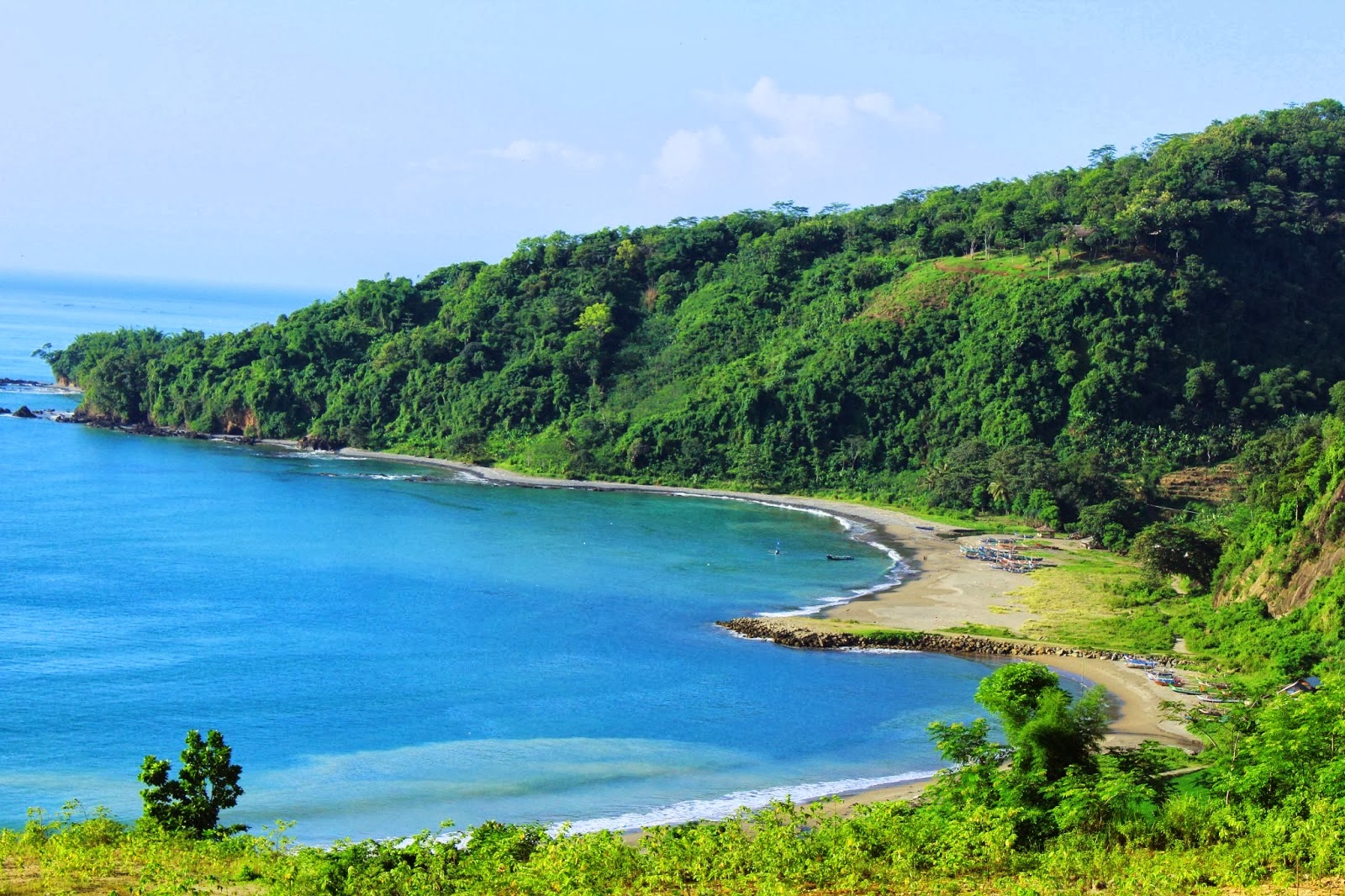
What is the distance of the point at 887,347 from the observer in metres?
98.4

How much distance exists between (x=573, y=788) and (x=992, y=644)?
21660 millimetres

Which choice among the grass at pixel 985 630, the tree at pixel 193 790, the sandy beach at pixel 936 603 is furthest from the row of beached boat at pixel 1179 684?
the tree at pixel 193 790

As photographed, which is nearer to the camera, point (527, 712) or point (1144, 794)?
point (1144, 794)

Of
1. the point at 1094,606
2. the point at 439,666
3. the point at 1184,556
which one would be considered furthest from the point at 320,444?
the point at 1184,556

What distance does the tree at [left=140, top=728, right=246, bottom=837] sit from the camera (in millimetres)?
27453

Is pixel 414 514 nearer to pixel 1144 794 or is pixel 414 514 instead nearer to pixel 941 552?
pixel 941 552

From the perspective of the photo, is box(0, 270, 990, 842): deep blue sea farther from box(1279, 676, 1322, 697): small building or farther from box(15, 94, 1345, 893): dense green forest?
box(1279, 676, 1322, 697): small building

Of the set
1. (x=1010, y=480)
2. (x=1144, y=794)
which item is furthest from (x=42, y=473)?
(x=1144, y=794)

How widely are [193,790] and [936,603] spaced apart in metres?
38.9

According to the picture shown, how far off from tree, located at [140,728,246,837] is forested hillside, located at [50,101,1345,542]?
5507cm

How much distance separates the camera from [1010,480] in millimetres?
82250

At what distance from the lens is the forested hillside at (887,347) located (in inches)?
3447

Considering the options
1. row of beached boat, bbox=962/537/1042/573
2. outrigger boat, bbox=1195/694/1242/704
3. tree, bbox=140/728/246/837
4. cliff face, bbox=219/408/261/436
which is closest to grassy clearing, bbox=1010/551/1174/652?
row of beached boat, bbox=962/537/1042/573

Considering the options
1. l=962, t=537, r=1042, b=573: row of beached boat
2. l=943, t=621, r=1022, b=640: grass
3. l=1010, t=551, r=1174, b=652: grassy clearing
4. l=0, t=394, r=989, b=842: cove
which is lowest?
l=0, t=394, r=989, b=842: cove
